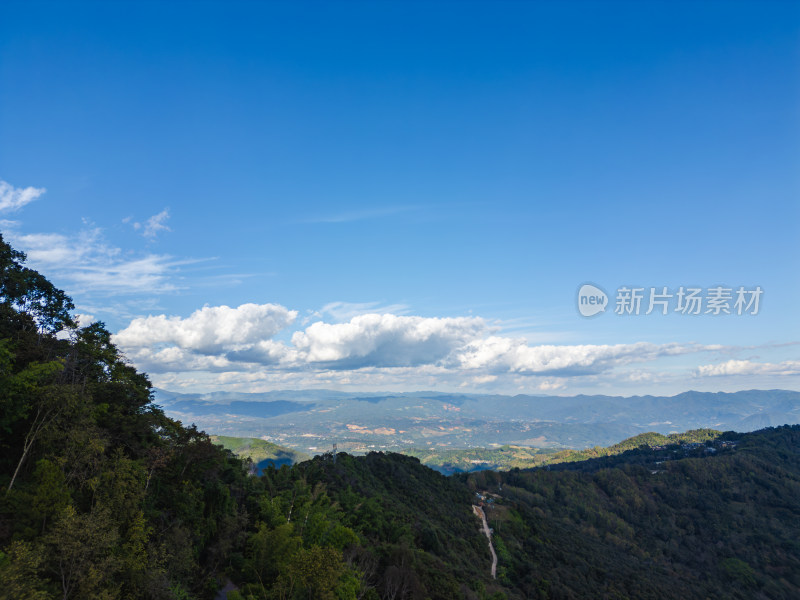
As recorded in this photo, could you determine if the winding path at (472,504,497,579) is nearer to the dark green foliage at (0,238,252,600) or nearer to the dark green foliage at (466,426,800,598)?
the dark green foliage at (466,426,800,598)

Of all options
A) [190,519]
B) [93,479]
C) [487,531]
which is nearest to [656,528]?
[487,531]

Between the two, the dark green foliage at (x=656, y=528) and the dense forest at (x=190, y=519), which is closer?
the dense forest at (x=190, y=519)

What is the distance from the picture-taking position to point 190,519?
36688 millimetres

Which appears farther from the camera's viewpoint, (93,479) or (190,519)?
(190,519)

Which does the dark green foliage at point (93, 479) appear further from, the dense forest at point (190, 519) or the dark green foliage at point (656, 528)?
the dark green foliage at point (656, 528)

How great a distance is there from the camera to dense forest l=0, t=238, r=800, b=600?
24750 mm

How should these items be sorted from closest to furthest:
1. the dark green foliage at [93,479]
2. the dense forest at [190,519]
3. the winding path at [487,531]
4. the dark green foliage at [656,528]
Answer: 1. the dark green foliage at [93,479]
2. the dense forest at [190,519]
3. the winding path at [487,531]
4. the dark green foliage at [656,528]

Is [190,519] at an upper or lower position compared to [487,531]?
upper

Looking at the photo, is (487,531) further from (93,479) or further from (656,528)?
(656,528)

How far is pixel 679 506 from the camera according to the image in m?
148

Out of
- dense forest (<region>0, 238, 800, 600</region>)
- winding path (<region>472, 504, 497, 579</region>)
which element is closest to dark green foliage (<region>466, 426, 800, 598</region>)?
dense forest (<region>0, 238, 800, 600</region>)

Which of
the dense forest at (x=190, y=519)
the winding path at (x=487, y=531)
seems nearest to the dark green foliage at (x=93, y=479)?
the dense forest at (x=190, y=519)

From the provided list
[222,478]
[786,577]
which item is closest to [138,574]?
[222,478]

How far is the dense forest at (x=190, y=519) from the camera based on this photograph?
2475 cm
